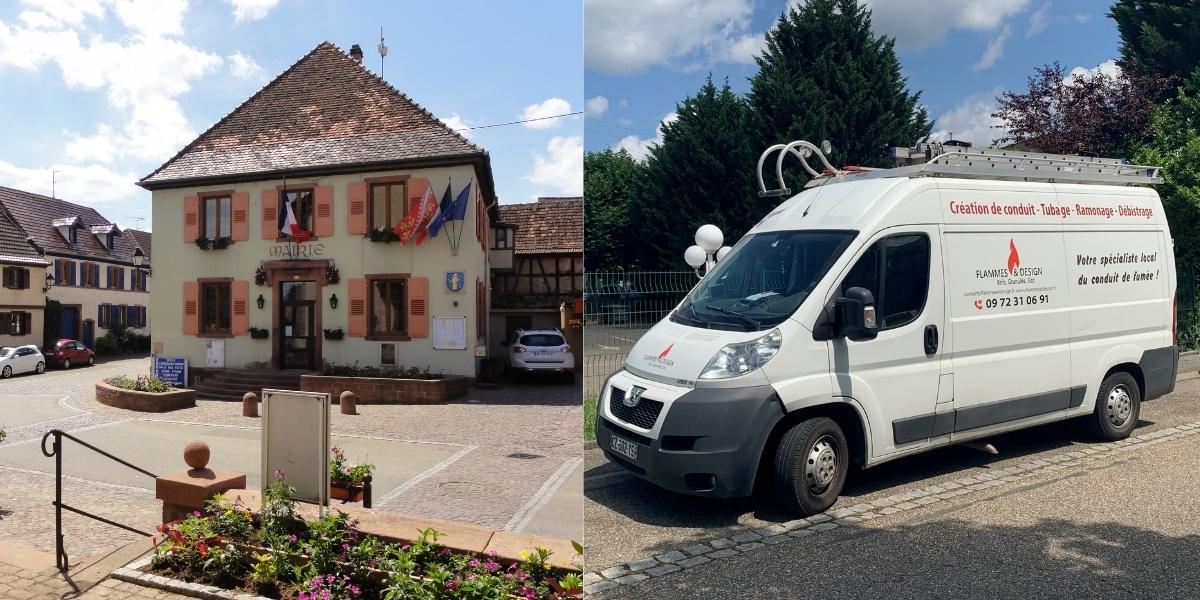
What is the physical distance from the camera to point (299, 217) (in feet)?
7.17

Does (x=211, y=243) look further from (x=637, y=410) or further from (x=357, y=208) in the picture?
(x=637, y=410)

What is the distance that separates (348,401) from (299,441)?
0.71 ft

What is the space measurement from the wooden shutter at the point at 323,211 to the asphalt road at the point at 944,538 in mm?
1532

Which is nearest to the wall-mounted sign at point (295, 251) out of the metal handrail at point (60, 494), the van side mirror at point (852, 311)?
the metal handrail at point (60, 494)

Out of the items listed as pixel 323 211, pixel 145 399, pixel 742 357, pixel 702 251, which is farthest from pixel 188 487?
pixel 702 251

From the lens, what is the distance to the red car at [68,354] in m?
2.30

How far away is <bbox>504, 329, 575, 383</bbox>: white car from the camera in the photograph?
2.19m

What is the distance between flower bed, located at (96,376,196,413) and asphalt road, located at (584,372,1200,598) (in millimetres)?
1523

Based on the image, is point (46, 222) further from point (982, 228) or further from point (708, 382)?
point (982, 228)

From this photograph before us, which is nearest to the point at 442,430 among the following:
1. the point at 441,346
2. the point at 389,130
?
the point at 441,346

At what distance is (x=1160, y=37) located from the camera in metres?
7.48

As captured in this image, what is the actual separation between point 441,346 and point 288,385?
0.53 meters

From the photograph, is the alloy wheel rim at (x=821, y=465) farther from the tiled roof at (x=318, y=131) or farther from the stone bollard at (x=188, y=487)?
the stone bollard at (x=188, y=487)

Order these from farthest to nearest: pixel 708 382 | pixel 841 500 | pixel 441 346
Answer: pixel 841 500, pixel 708 382, pixel 441 346
